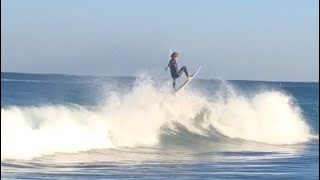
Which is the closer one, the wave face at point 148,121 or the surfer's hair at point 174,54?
the wave face at point 148,121

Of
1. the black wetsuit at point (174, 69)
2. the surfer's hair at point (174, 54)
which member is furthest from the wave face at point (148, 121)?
the surfer's hair at point (174, 54)

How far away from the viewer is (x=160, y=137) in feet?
77.5

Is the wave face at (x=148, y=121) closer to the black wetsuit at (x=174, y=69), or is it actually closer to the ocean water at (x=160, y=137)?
the ocean water at (x=160, y=137)

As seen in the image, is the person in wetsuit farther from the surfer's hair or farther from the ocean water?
the ocean water

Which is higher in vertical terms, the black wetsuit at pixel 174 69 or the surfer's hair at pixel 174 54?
the surfer's hair at pixel 174 54

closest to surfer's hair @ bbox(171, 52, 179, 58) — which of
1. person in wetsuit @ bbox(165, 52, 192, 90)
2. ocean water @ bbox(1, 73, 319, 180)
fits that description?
person in wetsuit @ bbox(165, 52, 192, 90)

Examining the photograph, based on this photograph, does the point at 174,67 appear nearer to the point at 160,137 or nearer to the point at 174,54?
the point at 174,54

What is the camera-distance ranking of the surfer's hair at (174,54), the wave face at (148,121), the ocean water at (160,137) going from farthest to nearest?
the surfer's hair at (174,54) → the wave face at (148,121) → the ocean water at (160,137)

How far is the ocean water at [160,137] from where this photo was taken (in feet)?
52.0

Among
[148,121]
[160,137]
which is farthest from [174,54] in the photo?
[148,121]

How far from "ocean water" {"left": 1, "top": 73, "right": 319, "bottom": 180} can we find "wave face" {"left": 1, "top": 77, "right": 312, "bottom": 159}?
0.10 feet

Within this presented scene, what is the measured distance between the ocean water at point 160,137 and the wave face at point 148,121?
1.2 inches

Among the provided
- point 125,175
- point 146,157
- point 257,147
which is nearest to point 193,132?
point 257,147

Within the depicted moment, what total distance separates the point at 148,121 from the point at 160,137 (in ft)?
2.89
